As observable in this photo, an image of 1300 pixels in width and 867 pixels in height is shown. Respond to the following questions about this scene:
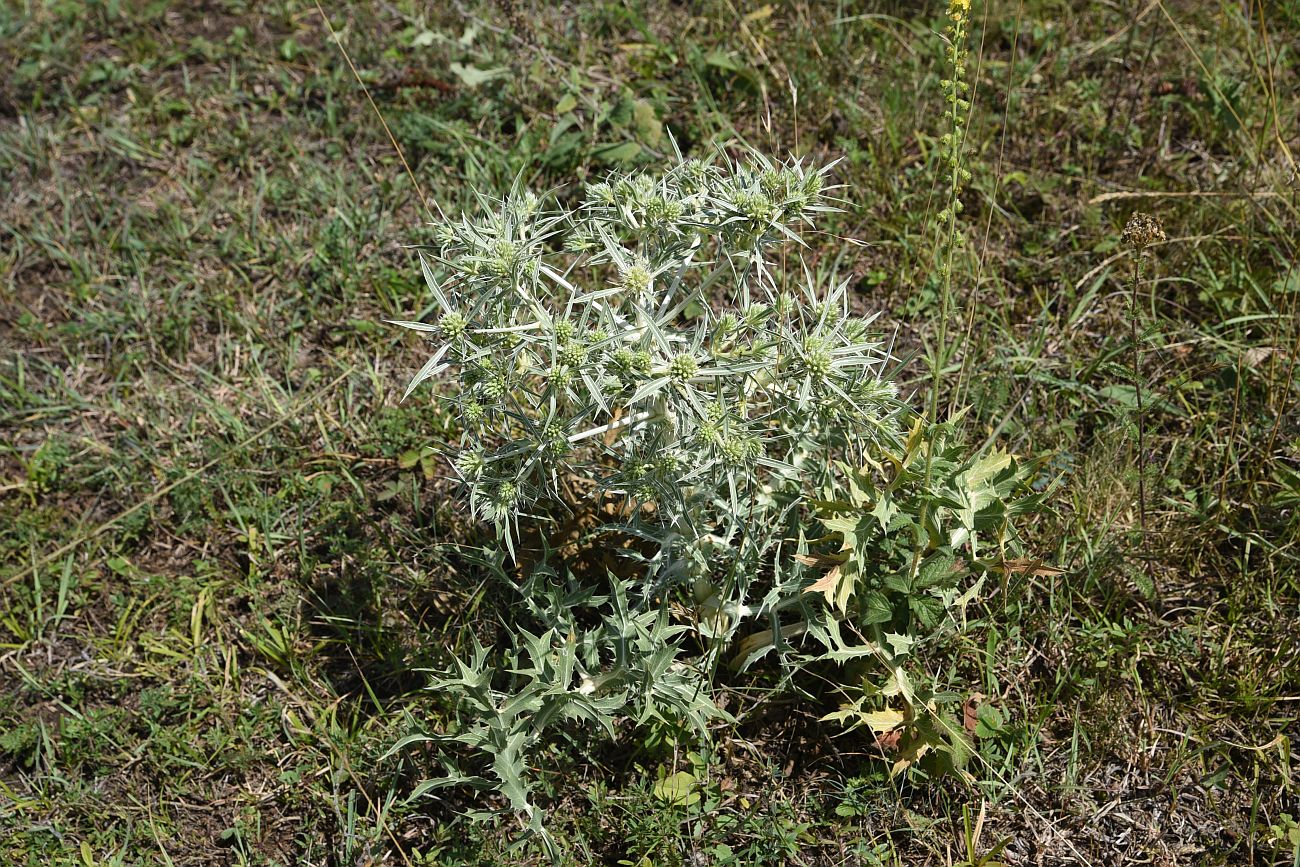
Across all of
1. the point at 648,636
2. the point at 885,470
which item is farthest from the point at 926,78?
the point at 648,636

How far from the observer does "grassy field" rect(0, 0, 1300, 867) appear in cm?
270

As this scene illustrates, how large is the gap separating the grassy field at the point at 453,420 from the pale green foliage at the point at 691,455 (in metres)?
0.34

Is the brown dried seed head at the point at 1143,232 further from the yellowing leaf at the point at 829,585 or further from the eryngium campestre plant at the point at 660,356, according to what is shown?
the yellowing leaf at the point at 829,585

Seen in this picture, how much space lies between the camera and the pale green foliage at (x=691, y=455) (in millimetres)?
2168

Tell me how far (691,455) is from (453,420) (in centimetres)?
125

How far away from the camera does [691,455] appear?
2.29 meters

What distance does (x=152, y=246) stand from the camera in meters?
3.94

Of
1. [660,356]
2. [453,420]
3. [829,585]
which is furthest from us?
[453,420]

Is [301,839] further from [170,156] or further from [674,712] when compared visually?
→ [170,156]

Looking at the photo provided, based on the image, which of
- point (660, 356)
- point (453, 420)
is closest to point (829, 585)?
point (660, 356)

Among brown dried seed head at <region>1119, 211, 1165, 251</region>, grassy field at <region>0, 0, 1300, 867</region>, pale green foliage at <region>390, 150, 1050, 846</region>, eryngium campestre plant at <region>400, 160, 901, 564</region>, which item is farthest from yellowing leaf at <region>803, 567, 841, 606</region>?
brown dried seed head at <region>1119, 211, 1165, 251</region>

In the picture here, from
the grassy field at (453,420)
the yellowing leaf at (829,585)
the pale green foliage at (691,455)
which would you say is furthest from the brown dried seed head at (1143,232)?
the yellowing leaf at (829,585)

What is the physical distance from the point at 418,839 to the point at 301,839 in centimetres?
33

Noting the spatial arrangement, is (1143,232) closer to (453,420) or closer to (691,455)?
(691,455)
